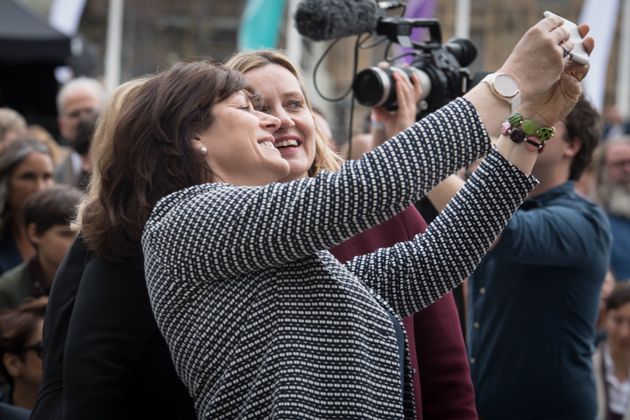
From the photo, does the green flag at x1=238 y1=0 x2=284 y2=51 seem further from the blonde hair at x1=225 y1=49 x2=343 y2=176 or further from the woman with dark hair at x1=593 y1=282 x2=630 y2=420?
the blonde hair at x1=225 y1=49 x2=343 y2=176

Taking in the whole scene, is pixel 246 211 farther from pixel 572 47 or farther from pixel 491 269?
pixel 491 269

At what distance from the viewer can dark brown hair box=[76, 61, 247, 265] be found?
2.76 m

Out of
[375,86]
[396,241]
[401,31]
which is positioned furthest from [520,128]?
[401,31]

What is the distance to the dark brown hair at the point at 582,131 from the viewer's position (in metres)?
4.41

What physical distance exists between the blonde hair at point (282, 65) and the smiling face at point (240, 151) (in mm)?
486

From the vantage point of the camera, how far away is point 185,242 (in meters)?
2.55

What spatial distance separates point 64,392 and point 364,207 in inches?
37.7

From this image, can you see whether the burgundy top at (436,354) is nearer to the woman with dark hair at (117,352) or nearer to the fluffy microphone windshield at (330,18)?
the woman with dark hair at (117,352)

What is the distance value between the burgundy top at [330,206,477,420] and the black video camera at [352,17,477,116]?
1.81 ft

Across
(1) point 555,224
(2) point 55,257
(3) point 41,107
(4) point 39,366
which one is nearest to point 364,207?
(1) point 555,224

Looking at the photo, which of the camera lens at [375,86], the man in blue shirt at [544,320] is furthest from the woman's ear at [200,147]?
the man in blue shirt at [544,320]

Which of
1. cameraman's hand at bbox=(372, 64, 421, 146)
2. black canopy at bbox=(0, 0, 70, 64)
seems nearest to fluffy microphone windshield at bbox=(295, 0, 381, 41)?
cameraman's hand at bbox=(372, 64, 421, 146)

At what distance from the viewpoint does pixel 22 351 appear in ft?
15.3

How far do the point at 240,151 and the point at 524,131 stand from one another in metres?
0.64
